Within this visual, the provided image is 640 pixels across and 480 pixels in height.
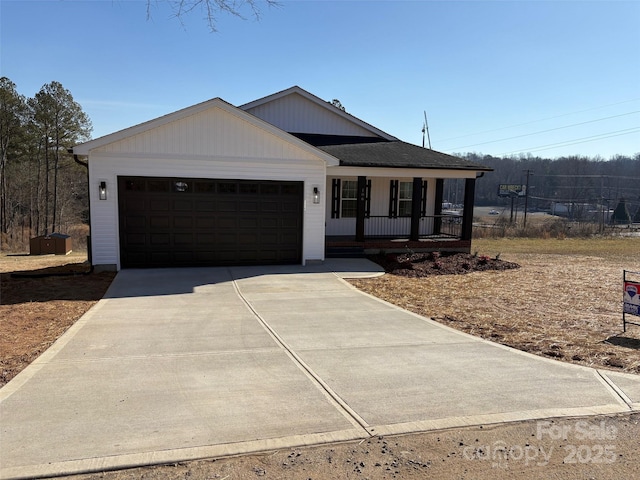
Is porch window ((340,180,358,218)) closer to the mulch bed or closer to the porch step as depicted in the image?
the porch step

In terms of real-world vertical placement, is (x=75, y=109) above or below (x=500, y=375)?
above

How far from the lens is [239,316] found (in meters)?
7.86

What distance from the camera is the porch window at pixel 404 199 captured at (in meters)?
17.9

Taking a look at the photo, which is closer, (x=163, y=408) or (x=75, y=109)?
(x=163, y=408)

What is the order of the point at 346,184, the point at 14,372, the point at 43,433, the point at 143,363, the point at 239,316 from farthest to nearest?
the point at 346,184 < the point at 239,316 < the point at 143,363 < the point at 14,372 < the point at 43,433

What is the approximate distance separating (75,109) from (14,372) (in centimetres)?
3692

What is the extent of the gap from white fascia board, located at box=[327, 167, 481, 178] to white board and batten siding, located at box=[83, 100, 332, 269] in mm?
1567

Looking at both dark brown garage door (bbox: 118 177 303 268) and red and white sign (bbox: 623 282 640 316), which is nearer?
red and white sign (bbox: 623 282 640 316)

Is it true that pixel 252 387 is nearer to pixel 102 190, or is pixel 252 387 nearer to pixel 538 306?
pixel 538 306

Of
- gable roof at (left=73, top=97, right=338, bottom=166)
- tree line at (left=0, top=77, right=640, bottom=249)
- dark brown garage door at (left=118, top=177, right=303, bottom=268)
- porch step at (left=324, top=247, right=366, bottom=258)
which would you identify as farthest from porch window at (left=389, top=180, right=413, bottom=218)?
tree line at (left=0, top=77, right=640, bottom=249)

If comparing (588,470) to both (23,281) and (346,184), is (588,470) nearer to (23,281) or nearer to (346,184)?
(23,281)

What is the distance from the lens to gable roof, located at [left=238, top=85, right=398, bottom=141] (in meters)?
17.2

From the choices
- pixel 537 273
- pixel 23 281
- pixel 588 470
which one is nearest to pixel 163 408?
pixel 588 470

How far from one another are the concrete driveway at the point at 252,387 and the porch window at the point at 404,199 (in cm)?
1020
